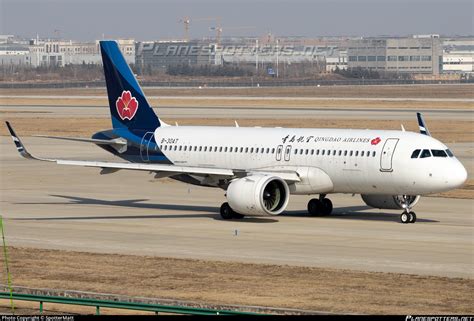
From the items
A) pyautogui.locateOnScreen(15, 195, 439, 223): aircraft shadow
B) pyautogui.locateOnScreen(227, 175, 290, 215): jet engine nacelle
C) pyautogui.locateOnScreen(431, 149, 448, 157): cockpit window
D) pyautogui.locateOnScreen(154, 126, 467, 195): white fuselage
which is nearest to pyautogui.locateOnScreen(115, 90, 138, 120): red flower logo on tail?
pyautogui.locateOnScreen(154, 126, 467, 195): white fuselage

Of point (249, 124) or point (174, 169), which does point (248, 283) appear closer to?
point (174, 169)

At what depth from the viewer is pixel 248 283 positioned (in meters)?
35.6

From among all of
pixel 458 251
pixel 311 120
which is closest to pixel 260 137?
pixel 458 251

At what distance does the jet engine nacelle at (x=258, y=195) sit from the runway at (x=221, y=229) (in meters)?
0.68

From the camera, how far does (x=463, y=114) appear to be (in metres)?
140

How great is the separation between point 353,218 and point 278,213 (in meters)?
3.93

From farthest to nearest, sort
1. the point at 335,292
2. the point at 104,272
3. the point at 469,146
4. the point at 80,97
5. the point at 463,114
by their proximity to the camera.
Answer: the point at 80,97 < the point at 463,114 < the point at 469,146 < the point at 104,272 < the point at 335,292

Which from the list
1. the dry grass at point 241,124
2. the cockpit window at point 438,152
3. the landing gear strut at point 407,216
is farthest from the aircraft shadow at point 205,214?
the dry grass at point 241,124

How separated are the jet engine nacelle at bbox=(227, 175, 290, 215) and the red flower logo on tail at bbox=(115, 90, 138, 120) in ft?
30.2

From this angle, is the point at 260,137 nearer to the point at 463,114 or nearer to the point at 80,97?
the point at 463,114

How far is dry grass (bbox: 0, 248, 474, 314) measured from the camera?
32.4 meters

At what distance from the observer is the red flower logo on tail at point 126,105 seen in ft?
192

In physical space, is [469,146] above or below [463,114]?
below

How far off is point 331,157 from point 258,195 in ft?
13.0
